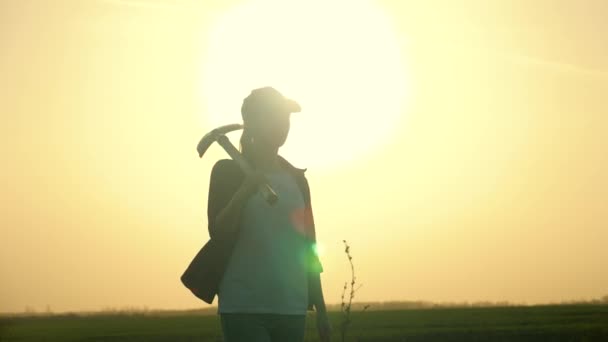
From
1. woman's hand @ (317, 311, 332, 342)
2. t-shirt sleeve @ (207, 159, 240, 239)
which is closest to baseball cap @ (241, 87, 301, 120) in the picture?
t-shirt sleeve @ (207, 159, 240, 239)

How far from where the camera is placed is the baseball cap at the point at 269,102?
17.3 ft

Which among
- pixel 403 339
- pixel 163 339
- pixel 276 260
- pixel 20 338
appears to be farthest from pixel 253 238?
pixel 20 338

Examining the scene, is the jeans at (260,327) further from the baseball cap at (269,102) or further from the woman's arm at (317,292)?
the baseball cap at (269,102)

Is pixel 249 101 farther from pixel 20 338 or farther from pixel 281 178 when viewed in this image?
pixel 20 338

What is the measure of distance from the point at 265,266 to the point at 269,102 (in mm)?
852

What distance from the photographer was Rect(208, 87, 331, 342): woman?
5129 mm

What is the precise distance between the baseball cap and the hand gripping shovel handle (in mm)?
204

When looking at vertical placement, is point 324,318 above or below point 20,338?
above

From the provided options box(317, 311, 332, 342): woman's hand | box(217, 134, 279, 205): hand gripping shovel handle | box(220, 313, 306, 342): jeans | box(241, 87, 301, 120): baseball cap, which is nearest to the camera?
box(217, 134, 279, 205): hand gripping shovel handle

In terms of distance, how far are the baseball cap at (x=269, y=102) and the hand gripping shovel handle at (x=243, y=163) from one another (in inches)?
8.0

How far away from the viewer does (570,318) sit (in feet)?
89.2

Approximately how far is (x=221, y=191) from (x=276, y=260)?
0.48 meters

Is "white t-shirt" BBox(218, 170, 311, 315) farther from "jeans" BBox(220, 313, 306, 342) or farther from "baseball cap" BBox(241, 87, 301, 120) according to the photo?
"baseball cap" BBox(241, 87, 301, 120)

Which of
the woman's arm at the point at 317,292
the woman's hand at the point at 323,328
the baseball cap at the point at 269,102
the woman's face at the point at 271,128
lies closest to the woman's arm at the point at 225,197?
the woman's face at the point at 271,128
